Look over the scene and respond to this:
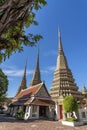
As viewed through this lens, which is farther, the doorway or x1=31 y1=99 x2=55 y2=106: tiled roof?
the doorway

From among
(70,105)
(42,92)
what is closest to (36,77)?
(42,92)

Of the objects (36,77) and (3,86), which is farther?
(36,77)

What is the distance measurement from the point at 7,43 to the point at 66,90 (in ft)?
133

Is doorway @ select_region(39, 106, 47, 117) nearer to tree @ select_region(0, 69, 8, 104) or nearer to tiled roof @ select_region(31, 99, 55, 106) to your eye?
tiled roof @ select_region(31, 99, 55, 106)

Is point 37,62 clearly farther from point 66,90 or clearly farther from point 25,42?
point 25,42

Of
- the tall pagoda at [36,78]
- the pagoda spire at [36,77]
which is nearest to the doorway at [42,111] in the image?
the tall pagoda at [36,78]

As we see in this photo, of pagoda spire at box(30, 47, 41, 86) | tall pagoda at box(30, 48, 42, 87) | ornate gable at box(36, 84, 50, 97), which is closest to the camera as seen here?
ornate gable at box(36, 84, 50, 97)

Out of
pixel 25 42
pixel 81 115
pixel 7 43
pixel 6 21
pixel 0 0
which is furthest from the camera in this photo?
pixel 81 115

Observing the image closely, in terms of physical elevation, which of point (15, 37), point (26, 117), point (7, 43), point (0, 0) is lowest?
point (26, 117)

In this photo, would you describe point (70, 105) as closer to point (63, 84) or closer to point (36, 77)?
point (63, 84)

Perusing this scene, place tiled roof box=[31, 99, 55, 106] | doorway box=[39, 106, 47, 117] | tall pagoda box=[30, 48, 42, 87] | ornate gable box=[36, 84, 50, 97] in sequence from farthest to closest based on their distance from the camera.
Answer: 1. tall pagoda box=[30, 48, 42, 87]
2. ornate gable box=[36, 84, 50, 97]
3. doorway box=[39, 106, 47, 117]
4. tiled roof box=[31, 99, 55, 106]

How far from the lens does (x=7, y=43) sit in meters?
4.43

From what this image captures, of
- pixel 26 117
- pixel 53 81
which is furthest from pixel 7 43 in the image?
pixel 53 81

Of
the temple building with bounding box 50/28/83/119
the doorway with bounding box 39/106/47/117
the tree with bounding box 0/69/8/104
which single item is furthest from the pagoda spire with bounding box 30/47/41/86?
the doorway with bounding box 39/106/47/117
